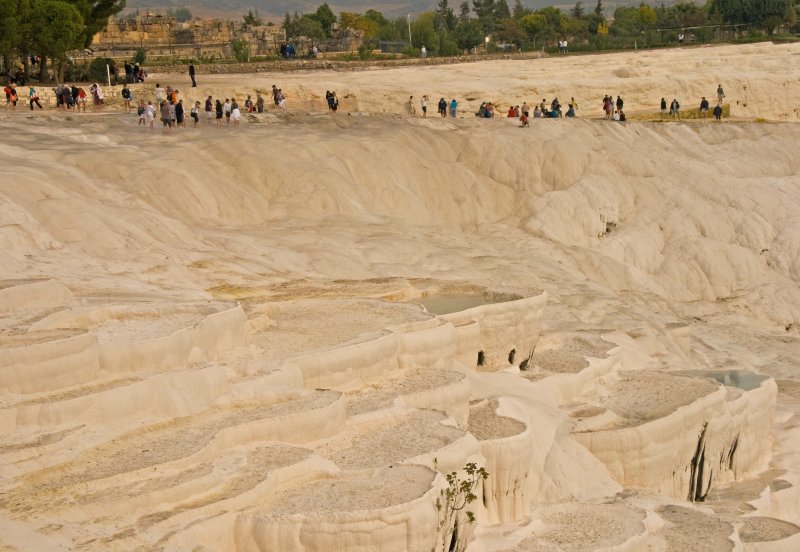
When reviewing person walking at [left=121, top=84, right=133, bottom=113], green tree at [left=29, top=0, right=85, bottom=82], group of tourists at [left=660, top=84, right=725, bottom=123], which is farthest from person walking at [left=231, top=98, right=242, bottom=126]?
group of tourists at [left=660, top=84, right=725, bottom=123]

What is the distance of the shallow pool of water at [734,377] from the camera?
2053 cm

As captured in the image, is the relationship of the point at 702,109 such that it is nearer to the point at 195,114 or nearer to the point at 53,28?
the point at 195,114

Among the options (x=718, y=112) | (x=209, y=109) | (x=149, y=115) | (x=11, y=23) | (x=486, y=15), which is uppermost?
(x=11, y=23)

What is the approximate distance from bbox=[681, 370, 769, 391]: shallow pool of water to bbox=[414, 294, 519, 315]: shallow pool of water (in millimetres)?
3437

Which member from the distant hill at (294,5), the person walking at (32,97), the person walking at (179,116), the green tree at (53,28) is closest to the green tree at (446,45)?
the green tree at (53,28)

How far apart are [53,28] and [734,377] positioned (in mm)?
19273

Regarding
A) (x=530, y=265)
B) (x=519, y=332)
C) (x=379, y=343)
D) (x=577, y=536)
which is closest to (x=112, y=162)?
(x=530, y=265)

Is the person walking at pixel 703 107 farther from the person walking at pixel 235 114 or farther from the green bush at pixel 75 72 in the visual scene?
the green bush at pixel 75 72

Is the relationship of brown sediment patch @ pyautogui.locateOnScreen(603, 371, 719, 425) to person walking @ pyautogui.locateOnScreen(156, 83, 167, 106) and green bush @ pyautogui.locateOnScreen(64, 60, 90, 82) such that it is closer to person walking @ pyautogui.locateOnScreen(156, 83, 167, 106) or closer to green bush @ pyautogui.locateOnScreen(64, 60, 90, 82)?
person walking @ pyautogui.locateOnScreen(156, 83, 167, 106)

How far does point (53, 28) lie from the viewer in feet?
109

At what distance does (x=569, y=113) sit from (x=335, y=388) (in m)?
22.6

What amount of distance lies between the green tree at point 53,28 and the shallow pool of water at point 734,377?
18.6 m

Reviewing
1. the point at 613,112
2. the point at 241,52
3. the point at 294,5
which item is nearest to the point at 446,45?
the point at 241,52

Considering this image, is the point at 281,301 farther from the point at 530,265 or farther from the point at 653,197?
the point at 653,197
